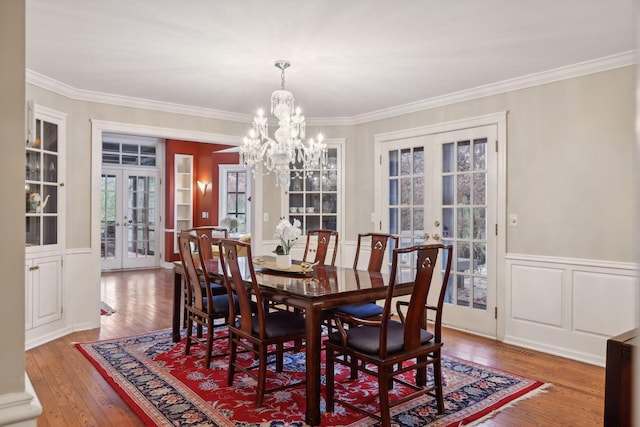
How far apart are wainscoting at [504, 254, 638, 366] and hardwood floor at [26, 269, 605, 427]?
15 cm

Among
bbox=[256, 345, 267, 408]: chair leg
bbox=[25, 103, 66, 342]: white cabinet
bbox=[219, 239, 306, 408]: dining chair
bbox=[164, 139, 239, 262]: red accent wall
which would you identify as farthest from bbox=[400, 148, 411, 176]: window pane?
bbox=[164, 139, 239, 262]: red accent wall

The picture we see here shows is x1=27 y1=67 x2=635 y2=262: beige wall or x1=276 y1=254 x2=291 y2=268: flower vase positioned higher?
x1=27 y1=67 x2=635 y2=262: beige wall

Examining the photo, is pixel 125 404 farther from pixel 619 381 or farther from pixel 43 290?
pixel 619 381

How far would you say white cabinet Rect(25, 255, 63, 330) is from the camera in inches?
160

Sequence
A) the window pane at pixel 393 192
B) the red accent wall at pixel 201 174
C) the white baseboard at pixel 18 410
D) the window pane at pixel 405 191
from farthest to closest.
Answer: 1. the red accent wall at pixel 201 174
2. the window pane at pixel 393 192
3. the window pane at pixel 405 191
4. the white baseboard at pixel 18 410

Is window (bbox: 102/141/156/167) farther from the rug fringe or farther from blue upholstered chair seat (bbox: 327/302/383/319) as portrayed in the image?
the rug fringe

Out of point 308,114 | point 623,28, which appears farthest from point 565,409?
point 308,114

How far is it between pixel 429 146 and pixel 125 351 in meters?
3.72

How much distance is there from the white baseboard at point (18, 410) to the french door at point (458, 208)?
372 centimetres

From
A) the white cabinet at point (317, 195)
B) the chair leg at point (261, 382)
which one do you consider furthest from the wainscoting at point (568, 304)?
the chair leg at point (261, 382)

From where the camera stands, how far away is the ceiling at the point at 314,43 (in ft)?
8.88

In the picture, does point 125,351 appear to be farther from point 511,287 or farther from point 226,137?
point 511,287

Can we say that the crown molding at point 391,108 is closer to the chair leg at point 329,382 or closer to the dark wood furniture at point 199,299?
the dark wood furniture at point 199,299

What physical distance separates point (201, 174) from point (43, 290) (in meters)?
5.23
